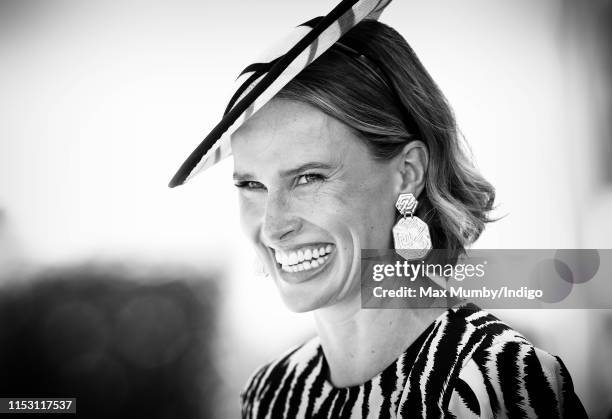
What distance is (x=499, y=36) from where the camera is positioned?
1.61 m

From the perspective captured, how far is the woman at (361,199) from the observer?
1309mm

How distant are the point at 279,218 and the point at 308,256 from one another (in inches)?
4.5

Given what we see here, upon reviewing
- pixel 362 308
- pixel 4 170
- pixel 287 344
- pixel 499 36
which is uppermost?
pixel 499 36

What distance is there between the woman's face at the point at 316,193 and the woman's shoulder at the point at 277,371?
0.23m

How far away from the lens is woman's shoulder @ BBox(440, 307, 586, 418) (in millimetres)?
1214

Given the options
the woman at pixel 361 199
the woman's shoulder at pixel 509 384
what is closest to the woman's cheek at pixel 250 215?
the woman at pixel 361 199

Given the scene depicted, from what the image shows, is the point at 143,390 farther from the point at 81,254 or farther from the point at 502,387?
the point at 502,387

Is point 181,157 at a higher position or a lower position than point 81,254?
higher

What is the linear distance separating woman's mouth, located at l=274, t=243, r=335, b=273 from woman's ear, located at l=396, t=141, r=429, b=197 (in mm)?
221

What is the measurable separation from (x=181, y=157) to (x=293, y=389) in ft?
2.32

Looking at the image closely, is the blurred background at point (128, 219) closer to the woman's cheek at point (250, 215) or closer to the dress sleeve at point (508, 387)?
the woman's cheek at point (250, 215)

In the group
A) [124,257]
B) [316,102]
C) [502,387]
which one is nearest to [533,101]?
[316,102]

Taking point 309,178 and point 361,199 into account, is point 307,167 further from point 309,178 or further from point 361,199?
point 361,199

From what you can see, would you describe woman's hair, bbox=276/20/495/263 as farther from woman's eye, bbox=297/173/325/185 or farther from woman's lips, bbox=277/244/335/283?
woman's lips, bbox=277/244/335/283
